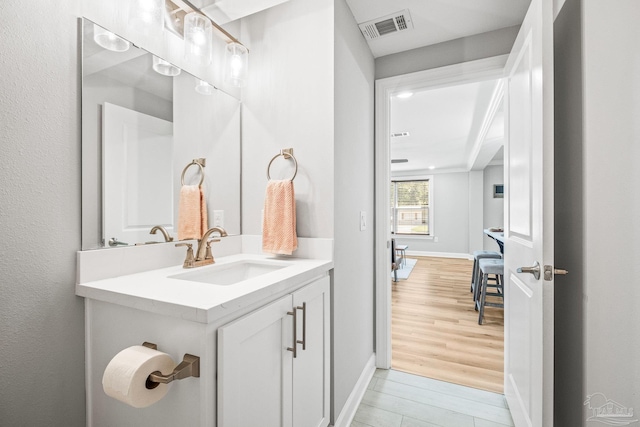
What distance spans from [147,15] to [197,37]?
0.24 meters

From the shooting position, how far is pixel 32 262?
846mm

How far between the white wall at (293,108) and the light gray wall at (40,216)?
0.80 metres

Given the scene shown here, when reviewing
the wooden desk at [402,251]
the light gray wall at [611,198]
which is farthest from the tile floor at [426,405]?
the wooden desk at [402,251]

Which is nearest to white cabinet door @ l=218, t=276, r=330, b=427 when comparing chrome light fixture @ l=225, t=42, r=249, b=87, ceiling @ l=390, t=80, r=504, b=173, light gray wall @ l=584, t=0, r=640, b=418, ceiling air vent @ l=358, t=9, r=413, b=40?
light gray wall @ l=584, t=0, r=640, b=418

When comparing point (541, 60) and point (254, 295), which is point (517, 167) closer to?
point (541, 60)

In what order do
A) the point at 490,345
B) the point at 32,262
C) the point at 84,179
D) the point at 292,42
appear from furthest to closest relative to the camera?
the point at 490,345 < the point at 292,42 < the point at 84,179 < the point at 32,262

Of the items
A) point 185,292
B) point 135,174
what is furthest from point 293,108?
point 185,292

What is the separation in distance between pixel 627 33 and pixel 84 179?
6.08 feet

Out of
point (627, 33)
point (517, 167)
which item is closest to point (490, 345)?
point (517, 167)

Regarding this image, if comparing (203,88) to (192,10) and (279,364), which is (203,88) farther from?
(279,364)

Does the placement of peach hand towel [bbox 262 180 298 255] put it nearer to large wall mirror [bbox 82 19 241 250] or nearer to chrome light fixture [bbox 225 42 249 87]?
large wall mirror [bbox 82 19 241 250]

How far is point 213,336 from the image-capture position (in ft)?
2.42

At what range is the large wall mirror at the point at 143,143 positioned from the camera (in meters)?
1.00

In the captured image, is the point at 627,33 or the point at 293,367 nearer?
the point at 627,33
